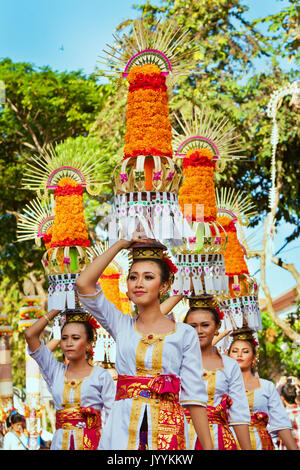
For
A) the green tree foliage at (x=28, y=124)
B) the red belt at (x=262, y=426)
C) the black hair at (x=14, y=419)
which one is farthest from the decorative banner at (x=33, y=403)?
the green tree foliage at (x=28, y=124)

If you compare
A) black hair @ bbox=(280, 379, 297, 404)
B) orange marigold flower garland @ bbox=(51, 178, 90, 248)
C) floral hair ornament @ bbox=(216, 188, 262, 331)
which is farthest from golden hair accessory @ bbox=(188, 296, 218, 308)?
black hair @ bbox=(280, 379, 297, 404)

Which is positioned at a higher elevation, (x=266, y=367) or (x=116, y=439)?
(x=266, y=367)

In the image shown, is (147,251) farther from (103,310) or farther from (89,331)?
(89,331)

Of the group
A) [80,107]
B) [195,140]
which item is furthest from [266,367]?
[195,140]

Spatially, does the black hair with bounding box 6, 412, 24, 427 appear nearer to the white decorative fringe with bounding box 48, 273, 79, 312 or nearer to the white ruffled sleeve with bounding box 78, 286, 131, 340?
the white decorative fringe with bounding box 48, 273, 79, 312

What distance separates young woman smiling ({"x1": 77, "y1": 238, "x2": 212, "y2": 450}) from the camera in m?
4.05

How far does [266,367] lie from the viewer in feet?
70.5

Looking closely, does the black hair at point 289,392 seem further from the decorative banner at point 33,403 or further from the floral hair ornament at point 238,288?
the decorative banner at point 33,403

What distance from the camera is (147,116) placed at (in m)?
5.57

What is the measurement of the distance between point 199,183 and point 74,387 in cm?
215

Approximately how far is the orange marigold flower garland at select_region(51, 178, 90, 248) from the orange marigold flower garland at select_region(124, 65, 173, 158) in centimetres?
153

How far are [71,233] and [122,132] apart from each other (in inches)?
352

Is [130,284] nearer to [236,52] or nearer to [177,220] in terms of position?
[177,220]

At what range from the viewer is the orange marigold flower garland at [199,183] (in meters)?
6.82
